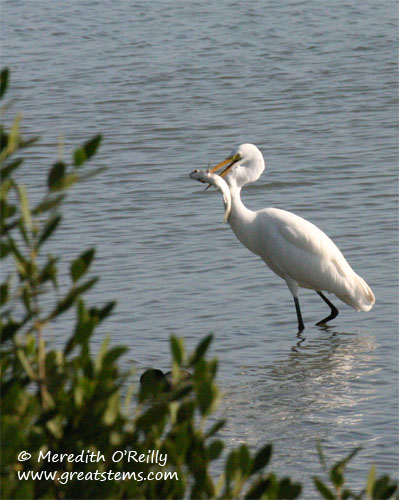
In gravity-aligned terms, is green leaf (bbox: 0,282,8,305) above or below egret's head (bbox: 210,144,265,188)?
above

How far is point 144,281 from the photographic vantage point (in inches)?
287

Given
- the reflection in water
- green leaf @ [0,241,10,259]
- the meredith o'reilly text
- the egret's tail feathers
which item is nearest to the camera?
green leaf @ [0,241,10,259]

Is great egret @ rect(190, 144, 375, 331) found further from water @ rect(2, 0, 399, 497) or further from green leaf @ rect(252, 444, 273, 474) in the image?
green leaf @ rect(252, 444, 273, 474)

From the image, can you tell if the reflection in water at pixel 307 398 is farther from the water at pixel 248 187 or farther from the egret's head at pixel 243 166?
the egret's head at pixel 243 166

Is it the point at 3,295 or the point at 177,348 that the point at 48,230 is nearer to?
the point at 3,295

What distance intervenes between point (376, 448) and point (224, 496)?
2.78 m

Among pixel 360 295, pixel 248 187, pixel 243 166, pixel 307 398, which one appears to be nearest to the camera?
pixel 307 398

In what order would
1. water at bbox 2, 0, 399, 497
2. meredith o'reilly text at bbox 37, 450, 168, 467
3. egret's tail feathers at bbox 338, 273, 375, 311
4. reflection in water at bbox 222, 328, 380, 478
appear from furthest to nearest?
egret's tail feathers at bbox 338, 273, 375, 311 < water at bbox 2, 0, 399, 497 < reflection in water at bbox 222, 328, 380, 478 < meredith o'reilly text at bbox 37, 450, 168, 467

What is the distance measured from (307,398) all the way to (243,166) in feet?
6.72

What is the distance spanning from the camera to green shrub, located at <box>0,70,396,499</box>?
5.56 ft

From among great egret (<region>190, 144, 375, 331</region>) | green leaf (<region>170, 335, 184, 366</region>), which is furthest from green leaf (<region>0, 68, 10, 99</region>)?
great egret (<region>190, 144, 375, 331</region>)

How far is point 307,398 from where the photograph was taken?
5.32 metres

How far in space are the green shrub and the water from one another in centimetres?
14

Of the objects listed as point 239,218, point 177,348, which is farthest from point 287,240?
point 177,348
